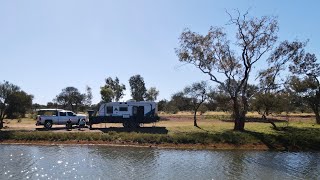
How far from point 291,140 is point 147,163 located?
52.2 ft

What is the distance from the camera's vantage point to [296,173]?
24.1 m

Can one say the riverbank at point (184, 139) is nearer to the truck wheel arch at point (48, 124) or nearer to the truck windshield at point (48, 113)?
the truck wheel arch at point (48, 124)

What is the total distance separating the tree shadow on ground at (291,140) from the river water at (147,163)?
2758 mm

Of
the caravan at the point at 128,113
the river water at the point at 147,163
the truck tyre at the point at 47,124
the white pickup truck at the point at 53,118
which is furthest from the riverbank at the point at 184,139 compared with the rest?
the caravan at the point at 128,113

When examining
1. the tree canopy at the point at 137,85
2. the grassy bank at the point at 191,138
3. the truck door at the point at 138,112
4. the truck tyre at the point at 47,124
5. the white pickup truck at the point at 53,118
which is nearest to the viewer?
the grassy bank at the point at 191,138

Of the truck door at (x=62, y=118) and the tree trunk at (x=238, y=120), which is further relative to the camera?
the truck door at (x=62, y=118)

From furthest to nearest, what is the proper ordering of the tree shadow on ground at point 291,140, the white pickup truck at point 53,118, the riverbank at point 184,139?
the white pickup truck at point 53,118 → the tree shadow on ground at point 291,140 → the riverbank at point 184,139

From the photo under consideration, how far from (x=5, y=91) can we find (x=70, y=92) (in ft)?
221

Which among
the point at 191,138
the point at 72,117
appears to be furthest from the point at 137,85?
the point at 191,138

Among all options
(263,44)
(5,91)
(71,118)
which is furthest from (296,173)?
(5,91)

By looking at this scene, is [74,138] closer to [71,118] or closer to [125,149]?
[125,149]

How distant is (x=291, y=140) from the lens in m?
36.8

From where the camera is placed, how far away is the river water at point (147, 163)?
22.9 meters

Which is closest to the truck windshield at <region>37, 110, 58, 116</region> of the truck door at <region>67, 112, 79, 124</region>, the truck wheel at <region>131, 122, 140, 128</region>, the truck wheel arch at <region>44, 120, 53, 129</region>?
the truck wheel arch at <region>44, 120, 53, 129</region>
